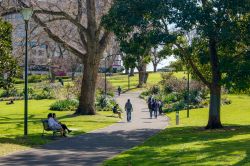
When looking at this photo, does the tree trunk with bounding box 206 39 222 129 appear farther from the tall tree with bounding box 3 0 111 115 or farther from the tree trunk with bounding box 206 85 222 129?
the tall tree with bounding box 3 0 111 115

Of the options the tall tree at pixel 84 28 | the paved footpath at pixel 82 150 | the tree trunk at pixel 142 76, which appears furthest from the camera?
the tree trunk at pixel 142 76

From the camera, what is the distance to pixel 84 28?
35.1 m

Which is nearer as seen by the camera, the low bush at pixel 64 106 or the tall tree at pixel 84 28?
the tall tree at pixel 84 28

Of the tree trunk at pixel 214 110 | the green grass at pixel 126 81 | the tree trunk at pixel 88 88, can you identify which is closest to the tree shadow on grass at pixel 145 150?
the tree trunk at pixel 214 110

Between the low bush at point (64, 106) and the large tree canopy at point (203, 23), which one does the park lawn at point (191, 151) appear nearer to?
the large tree canopy at point (203, 23)

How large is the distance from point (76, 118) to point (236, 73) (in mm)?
14150

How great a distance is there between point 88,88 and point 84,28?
4.67m

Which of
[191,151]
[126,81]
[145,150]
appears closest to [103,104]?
[145,150]

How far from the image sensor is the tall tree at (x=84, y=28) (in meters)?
34.2

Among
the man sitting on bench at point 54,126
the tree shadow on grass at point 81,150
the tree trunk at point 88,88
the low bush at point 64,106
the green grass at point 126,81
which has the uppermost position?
the green grass at point 126,81

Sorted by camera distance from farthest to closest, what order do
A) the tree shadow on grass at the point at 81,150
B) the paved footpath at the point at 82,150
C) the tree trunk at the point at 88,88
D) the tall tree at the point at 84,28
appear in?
the tree trunk at the point at 88,88, the tall tree at the point at 84,28, the tree shadow on grass at the point at 81,150, the paved footpath at the point at 82,150

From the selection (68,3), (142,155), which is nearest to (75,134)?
(142,155)

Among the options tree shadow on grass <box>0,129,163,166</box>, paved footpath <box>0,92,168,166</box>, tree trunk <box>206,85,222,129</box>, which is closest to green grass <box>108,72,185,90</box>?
tree trunk <box>206,85,222,129</box>

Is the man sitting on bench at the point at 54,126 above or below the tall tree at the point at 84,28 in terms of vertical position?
below
